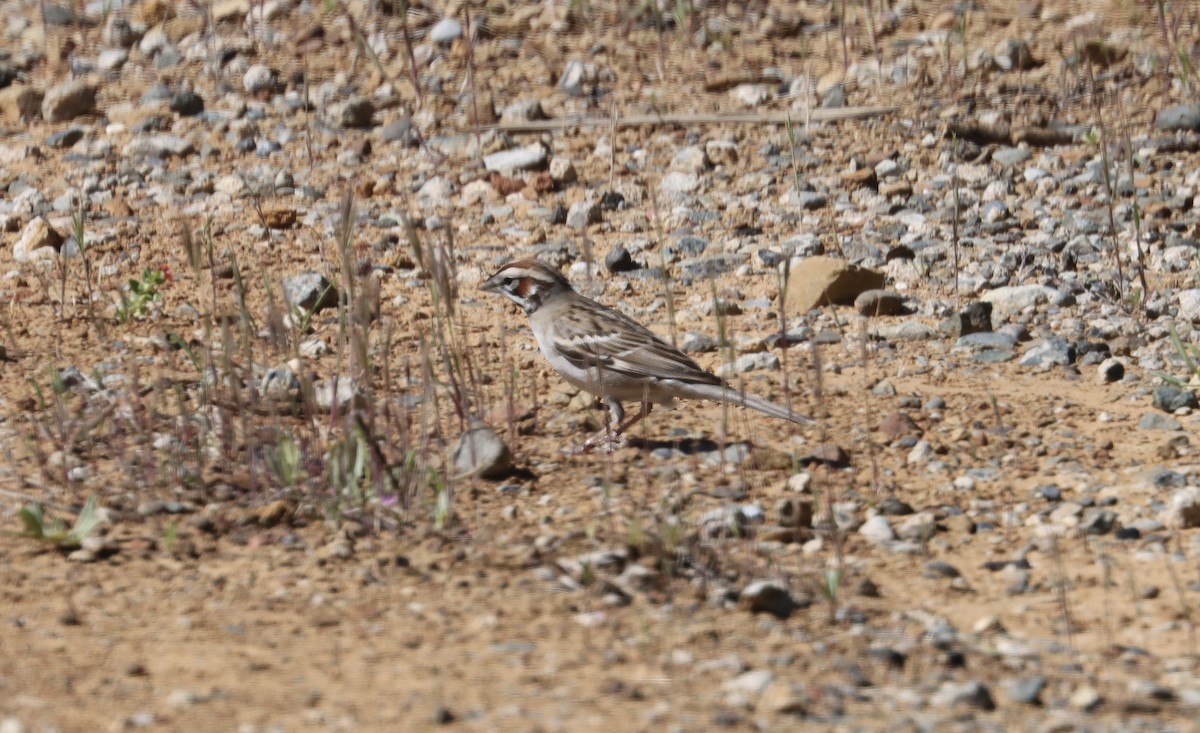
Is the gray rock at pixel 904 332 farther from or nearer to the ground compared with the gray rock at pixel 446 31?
nearer to the ground

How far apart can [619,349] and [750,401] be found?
688 millimetres

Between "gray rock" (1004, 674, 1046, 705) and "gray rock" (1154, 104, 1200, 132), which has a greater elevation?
"gray rock" (1154, 104, 1200, 132)

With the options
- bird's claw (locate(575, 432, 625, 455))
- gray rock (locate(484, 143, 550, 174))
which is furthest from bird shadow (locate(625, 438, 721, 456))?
gray rock (locate(484, 143, 550, 174))

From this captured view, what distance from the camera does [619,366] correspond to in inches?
267

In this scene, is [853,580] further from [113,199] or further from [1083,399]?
[113,199]

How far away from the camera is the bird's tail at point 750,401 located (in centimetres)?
647

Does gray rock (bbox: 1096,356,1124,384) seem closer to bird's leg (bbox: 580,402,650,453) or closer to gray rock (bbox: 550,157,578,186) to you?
bird's leg (bbox: 580,402,650,453)

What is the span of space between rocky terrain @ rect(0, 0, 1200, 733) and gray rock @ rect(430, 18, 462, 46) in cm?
4

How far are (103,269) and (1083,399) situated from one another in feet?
16.7

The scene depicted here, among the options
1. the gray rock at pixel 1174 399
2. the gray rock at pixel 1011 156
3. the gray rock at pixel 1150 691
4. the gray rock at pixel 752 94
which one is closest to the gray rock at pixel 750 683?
the gray rock at pixel 1150 691

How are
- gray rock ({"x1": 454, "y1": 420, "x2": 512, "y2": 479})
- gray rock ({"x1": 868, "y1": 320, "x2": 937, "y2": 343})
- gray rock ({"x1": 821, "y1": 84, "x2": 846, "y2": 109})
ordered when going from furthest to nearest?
gray rock ({"x1": 821, "y1": 84, "x2": 846, "y2": 109}), gray rock ({"x1": 868, "y1": 320, "x2": 937, "y2": 343}), gray rock ({"x1": 454, "y1": 420, "x2": 512, "y2": 479})

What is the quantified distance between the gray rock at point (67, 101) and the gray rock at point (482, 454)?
6093 millimetres

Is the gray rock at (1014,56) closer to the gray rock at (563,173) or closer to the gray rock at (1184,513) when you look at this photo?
the gray rock at (563,173)

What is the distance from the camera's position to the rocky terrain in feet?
14.4
